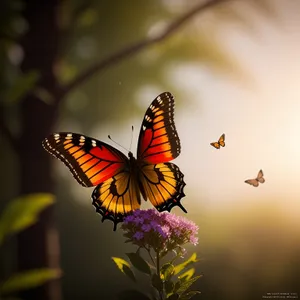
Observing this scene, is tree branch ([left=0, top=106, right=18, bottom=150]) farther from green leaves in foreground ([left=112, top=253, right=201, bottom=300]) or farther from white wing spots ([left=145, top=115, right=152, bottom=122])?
green leaves in foreground ([left=112, top=253, right=201, bottom=300])

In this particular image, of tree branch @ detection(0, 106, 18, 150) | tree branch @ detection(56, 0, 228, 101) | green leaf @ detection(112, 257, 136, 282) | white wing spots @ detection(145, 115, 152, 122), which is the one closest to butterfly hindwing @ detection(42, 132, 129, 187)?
white wing spots @ detection(145, 115, 152, 122)

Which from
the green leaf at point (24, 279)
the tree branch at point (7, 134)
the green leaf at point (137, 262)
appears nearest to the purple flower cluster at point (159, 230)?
the green leaf at point (137, 262)

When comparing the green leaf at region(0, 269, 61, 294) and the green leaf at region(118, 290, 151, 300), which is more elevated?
the green leaf at region(0, 269, 61, 294)

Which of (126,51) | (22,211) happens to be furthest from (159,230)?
(126,51)

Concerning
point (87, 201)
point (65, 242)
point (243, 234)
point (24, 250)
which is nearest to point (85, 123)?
point (87, 201)

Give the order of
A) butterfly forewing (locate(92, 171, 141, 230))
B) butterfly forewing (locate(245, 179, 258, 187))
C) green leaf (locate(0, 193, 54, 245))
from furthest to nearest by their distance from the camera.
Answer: butterfly forewing (locate(245, 179, 258, 187)), butterfly forewing (locate(92, 171, 141, 230)), green leaf (locate(0, 193, 54, 245))

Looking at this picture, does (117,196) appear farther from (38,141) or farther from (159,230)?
(38,141)
